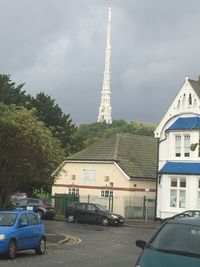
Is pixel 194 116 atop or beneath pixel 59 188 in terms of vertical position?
atop

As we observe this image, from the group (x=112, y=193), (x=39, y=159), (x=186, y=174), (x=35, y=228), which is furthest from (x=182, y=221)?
(x=112, y=193)

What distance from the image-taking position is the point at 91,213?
1702 inches

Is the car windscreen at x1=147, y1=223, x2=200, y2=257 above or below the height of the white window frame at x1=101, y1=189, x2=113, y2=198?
below

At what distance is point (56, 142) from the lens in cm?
3253

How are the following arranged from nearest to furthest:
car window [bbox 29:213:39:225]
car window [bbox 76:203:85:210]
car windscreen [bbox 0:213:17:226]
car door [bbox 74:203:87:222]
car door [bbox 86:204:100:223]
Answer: car windscreen [bbox 0:213:17:226] < car window [bbox 29:213:39:225] < car door [bbox 86:204:100:223] < car door [bbox 74:203:87:222] < car window [bbox 76:203:85:210]

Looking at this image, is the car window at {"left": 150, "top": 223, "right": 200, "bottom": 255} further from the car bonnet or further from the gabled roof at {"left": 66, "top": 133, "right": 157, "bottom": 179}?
the gabled roof at {"left": 66, "top": 133, "right": 157, "bottom": 179}

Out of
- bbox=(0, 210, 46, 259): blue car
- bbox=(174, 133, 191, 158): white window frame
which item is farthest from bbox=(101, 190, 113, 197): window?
bbox=(0, 210, 46, 259): blue car

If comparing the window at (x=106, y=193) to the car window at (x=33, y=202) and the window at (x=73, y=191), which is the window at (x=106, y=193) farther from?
the car window at (x=33, y=202)

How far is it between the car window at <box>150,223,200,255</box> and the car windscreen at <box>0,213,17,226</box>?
9.84 meters

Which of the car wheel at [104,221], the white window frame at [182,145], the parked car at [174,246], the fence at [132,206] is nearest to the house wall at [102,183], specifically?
the fence at [132,206]

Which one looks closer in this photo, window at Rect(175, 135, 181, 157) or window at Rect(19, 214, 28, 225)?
window at Rect(19, 214, 28, 225)

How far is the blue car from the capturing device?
1812 cm

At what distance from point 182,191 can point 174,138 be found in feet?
14.5

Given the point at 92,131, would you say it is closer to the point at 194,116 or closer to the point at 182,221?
the point at 194,116
